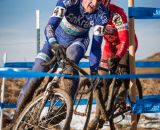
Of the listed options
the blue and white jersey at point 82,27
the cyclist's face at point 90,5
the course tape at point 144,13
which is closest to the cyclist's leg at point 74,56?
the blue and white jersey at point 82,27

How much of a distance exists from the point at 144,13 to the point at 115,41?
55cm

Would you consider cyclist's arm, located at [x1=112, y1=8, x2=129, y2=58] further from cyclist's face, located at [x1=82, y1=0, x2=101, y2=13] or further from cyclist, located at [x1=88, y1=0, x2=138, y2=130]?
cyclist's face, located at [x1=82, y1=0, x2=101, y2=13]

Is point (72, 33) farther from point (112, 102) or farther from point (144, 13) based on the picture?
Result: point (112, 102)

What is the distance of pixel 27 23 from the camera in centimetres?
525

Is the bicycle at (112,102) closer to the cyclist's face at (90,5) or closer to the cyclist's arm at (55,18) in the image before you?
the cyclist's face at (90,5)

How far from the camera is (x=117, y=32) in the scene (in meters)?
5.55

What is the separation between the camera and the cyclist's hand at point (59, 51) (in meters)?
4.54

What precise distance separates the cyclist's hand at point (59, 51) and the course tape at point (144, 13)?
4.58 feet

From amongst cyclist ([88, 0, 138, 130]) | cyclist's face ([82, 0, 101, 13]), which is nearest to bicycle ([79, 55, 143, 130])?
cyclist ([88, 0, 138, 130])

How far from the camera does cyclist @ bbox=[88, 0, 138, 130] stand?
5.46 m

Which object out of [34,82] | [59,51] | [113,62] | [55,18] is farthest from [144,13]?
[34,82]

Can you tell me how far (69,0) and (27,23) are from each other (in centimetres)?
74

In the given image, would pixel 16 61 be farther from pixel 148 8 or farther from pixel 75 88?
pixel 148 8

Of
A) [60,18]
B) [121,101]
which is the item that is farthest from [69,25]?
[121,101]
